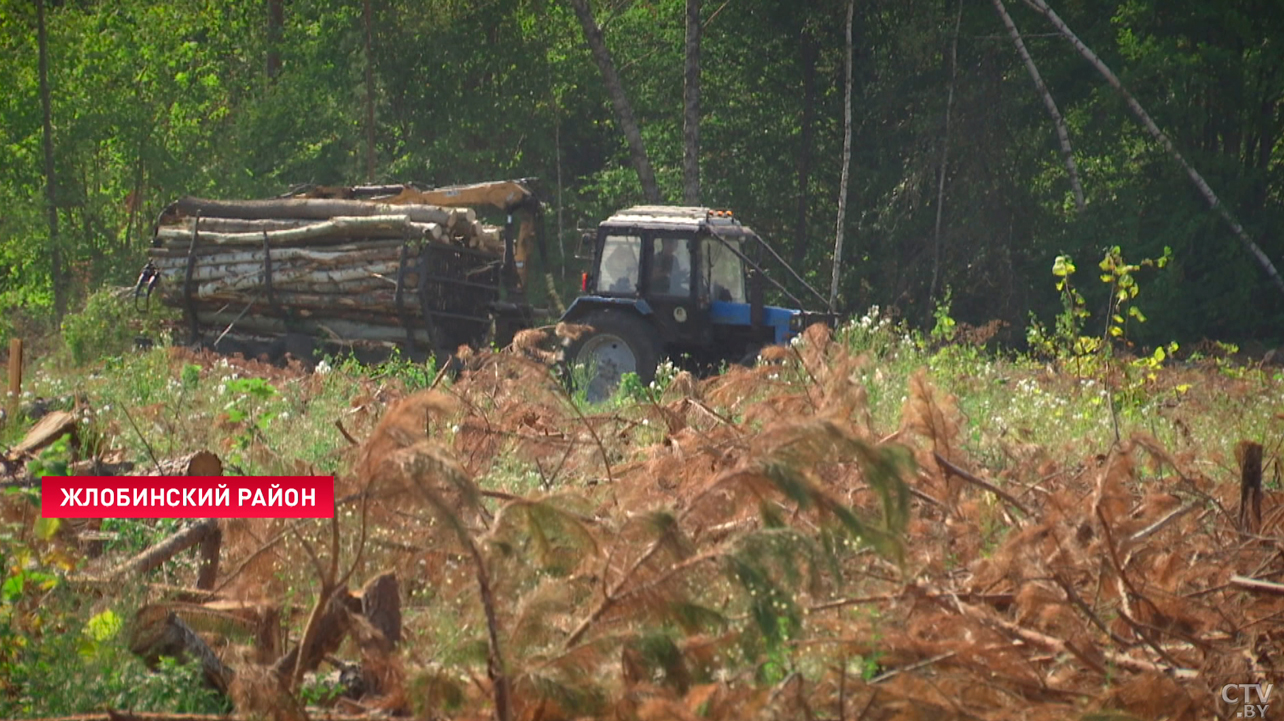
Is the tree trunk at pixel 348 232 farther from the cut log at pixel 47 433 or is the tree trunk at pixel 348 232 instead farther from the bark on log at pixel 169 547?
the bark on log at pixel 169 547

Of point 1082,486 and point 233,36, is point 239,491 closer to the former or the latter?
point 1082,486

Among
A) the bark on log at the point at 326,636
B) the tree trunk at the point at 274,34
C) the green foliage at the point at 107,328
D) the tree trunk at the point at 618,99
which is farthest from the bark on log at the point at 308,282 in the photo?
the tree trunk at the point at 274,34

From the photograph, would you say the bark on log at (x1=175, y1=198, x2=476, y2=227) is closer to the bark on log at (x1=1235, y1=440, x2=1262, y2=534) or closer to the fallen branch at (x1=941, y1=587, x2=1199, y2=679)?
the bark on log at (x1=1235, y1=440, x2=1262, y2=534)

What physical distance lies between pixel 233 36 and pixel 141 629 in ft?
96.6

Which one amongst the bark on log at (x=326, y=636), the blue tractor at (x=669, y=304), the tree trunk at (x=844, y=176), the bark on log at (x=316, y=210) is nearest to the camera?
the bark on log at (x=326, y=636)

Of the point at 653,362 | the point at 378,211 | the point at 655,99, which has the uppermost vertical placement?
the point at 655,99

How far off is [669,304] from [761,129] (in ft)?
41.5

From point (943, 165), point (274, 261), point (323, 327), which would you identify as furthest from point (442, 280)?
point (943, 165)

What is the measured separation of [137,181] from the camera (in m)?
26.7

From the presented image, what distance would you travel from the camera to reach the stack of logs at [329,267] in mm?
16156

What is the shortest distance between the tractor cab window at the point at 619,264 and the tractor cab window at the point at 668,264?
0.19 m

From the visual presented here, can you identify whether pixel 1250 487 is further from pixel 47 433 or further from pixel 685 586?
pixel 47 433

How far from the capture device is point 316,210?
17156 mm


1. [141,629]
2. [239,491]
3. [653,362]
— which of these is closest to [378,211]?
[653,362]
